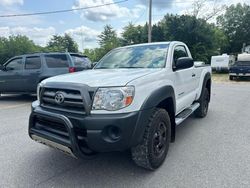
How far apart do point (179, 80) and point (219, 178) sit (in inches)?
66.6

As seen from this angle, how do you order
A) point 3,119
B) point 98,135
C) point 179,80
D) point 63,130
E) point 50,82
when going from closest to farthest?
point 98,135, point 63,130, point 50,82, point 179,80, point 3,119

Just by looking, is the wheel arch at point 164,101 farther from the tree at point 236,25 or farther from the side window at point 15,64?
the tree at point 236,25

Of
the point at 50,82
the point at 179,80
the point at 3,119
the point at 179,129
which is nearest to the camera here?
the point at 50,82

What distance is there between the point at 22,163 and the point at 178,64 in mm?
2787

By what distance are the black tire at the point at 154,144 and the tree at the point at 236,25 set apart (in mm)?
40317

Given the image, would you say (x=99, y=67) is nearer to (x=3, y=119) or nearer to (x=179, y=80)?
(x=179, y=80)

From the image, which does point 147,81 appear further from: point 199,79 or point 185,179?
point 199,79

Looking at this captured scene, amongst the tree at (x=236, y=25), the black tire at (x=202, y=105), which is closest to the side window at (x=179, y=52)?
the black tire at (x=202, y=105)

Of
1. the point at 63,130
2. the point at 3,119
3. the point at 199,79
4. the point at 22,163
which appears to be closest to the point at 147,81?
the point at 63,130

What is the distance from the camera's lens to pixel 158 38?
1169 inches

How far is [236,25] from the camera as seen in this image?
4125cm

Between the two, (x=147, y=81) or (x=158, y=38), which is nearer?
(x=147, y=81)

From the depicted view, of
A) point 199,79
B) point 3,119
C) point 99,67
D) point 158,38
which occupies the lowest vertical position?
point 3,119

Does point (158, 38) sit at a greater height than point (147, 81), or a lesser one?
greater
